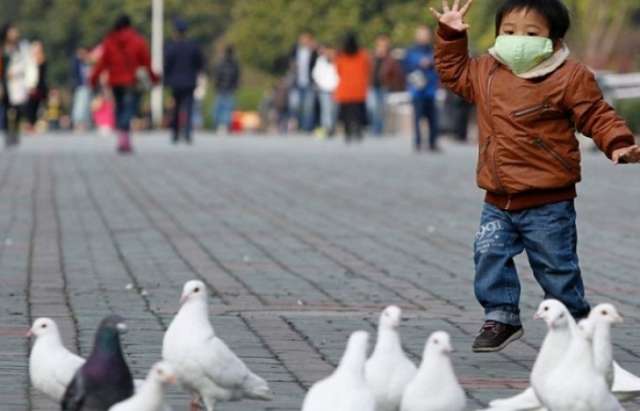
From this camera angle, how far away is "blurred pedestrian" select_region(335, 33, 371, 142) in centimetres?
3478

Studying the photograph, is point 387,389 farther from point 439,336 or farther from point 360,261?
point 360,261

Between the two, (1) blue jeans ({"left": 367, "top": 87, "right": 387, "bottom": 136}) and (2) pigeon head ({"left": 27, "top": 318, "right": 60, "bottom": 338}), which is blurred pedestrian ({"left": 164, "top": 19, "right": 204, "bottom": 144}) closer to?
(1) blue jeans ({"left": 367, "top": 87, "right": 387, "bottom": 136})

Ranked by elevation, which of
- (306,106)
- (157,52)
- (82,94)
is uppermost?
(306,106)

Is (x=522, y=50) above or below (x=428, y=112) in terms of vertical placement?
above

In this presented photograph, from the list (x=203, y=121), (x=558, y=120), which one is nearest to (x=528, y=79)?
(x=558, y=120)

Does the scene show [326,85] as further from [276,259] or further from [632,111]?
[276,259]

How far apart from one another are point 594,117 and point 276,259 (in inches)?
187

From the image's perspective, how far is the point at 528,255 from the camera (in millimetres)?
7949

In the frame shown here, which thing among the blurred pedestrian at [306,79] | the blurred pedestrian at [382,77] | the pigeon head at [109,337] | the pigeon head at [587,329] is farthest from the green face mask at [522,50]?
the blurred pedestrian at [306,79]

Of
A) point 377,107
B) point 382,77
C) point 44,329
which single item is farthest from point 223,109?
point 44,329

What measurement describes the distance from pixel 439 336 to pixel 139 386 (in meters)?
0.85

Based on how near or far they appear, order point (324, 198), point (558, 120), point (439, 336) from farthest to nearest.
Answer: point (324, 198), point (558, 120), point (439, 336)

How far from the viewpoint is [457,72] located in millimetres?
8023

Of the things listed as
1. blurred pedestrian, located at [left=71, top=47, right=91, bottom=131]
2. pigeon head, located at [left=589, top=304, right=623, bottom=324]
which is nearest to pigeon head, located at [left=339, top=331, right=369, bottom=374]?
pigeon head, located at [left=589, top=304, right=623, bottom=324]
